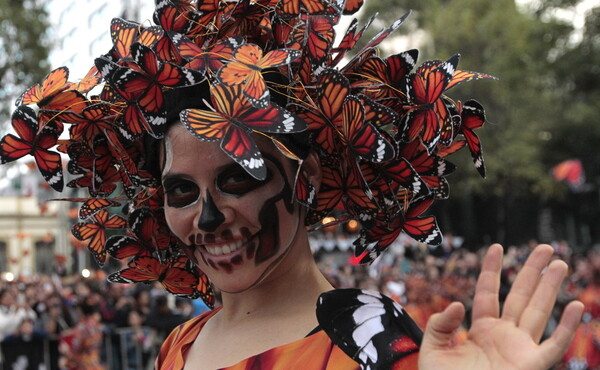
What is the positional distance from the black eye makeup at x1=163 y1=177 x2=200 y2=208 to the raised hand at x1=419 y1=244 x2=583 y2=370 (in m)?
0.76

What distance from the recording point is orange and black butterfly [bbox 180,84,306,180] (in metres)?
1.83

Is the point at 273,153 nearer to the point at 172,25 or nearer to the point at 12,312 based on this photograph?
the point at 172,25

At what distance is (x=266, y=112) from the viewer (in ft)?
6.02

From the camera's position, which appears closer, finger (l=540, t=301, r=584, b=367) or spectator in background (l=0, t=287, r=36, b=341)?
finger (l=540, t=301, r=584, b=367)

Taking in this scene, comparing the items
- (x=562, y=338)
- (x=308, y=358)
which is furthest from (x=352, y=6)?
(x=562, y=338)

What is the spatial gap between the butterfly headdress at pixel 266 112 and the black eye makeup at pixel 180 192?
0.14 metres

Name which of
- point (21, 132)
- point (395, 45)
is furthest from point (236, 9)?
point (395, 45)

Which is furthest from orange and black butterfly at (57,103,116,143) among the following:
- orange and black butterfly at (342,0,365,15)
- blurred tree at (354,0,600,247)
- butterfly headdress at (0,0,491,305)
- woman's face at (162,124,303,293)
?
blurred tree at (354,0,600,247)

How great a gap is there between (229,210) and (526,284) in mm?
760

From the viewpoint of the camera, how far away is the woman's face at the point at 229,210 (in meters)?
2.04

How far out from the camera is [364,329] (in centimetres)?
185

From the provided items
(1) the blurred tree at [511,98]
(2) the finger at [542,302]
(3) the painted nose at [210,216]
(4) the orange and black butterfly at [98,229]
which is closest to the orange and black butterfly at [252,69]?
(3) the painted nose at [210,216]

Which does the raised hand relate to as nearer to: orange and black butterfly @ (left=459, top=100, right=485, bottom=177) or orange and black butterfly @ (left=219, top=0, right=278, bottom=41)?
orange and black butterfly @ (left=459, top=100, right=485, bottom=177)

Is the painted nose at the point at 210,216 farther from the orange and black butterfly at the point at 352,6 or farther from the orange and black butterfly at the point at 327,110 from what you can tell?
the orange and black butterfly at the point at 352,6
